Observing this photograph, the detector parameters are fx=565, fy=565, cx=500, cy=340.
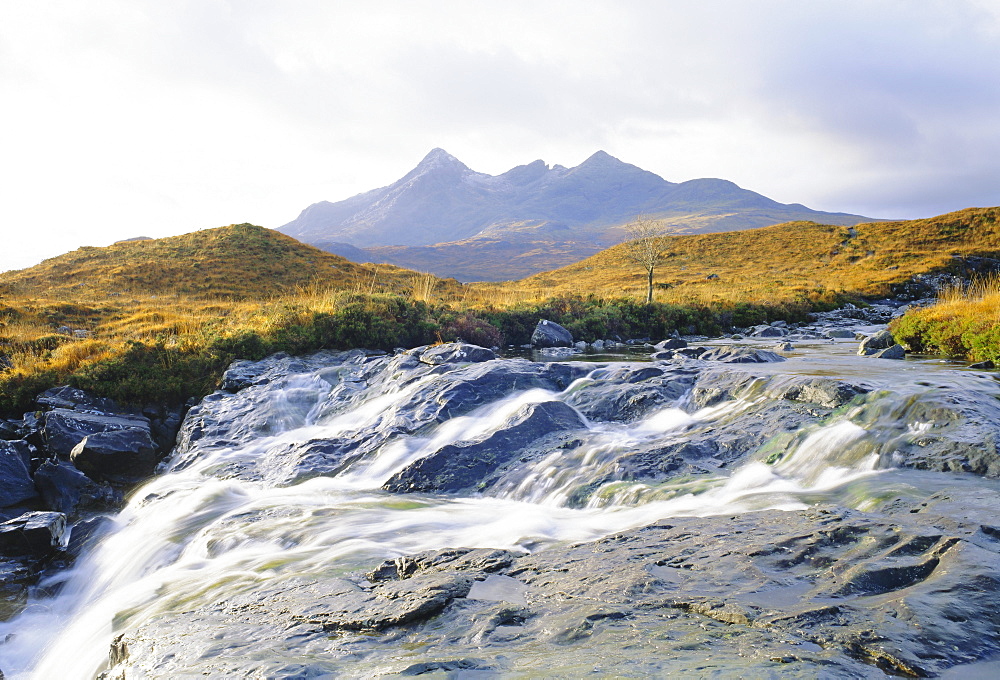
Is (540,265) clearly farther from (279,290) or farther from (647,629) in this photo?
(647,629)

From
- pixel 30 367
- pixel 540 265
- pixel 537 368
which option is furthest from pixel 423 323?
pixel 540 265

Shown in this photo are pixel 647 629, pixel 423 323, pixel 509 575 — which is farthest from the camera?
pixel 423 323

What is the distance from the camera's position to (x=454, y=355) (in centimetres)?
1491

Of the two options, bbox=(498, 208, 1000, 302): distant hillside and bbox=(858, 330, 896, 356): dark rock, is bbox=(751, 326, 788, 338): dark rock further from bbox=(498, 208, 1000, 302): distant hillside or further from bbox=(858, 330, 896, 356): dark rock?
bbox=(858, 330, 896, 356): dark rock

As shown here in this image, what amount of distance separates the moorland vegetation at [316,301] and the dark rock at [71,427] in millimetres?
2039

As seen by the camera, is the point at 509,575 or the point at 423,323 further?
the point at 423,323

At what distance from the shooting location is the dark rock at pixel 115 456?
34.8 feet

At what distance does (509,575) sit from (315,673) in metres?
2.00

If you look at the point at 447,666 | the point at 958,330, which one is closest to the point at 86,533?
the point at 447,666

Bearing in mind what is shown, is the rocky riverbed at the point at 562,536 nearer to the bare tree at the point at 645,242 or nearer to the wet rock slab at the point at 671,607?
the wet rock slab at the point at 671,607

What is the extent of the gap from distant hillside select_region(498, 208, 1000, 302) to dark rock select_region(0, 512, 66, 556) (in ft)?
104

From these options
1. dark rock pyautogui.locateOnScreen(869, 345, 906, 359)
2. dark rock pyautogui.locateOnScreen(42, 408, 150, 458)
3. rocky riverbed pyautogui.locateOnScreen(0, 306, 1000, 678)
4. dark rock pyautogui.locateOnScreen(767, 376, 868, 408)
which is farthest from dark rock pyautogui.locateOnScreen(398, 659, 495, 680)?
dark rock pyautogui.locateOnScreen(869, 345, 906, 359)

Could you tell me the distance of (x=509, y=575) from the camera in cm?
516

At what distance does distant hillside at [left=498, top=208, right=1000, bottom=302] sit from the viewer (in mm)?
42625
